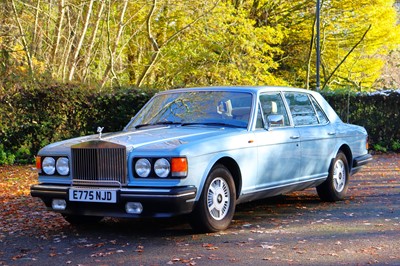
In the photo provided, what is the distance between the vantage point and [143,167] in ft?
21.0

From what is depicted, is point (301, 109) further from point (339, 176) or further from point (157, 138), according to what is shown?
point (157, 138)

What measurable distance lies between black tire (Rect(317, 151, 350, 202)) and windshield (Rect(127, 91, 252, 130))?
1938 millimetres

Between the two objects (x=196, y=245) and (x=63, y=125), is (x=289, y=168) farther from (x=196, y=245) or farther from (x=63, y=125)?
(x=63, y=125)

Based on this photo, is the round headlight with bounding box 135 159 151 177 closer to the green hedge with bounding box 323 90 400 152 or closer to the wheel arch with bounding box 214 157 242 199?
the wheel arch with bounding box 214 157 242 199

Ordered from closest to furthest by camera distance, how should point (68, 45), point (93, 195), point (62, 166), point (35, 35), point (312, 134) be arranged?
1. point (93, 195)
2. point (62, 166)
3. point (312, 134)
4. point (35, 35)
5. point (68, 45)

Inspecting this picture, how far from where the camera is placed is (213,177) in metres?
6.72

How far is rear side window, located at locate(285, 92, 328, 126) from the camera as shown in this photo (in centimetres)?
851

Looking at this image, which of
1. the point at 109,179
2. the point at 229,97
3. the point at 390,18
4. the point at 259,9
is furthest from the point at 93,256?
the point at 390,18

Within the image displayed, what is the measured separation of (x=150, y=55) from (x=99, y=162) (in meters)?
17.7

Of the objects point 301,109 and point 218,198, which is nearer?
point 218,198

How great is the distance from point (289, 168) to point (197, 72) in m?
16.7

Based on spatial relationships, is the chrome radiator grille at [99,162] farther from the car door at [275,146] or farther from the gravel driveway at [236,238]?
the car door at [275,146]

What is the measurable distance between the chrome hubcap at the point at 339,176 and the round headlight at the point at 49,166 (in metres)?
3.98

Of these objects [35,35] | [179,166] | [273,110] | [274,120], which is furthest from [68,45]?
[179,166]
